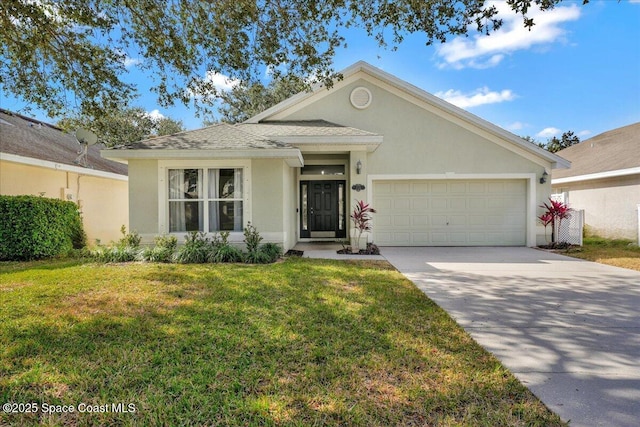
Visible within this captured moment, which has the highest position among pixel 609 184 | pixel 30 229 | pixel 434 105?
pixel 434 105

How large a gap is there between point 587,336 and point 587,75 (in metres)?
15.7

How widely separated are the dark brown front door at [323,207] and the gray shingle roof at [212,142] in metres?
3.33

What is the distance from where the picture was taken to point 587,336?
3.45 meters

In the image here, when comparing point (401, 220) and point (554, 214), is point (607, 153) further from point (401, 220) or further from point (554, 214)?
point (401, 220)

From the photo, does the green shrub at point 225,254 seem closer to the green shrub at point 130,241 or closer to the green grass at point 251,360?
the green shrub at point 130,241

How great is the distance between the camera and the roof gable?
1059 centimetres

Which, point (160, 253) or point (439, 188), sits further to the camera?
point (439, 188)

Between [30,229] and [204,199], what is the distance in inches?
177

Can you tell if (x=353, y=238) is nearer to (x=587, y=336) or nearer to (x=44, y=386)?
(x=587, y=336)

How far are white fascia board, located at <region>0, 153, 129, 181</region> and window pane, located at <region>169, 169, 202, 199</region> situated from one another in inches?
186

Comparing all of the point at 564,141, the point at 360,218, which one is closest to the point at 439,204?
the point at 360,218

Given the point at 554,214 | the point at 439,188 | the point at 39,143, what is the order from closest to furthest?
1. the point at 554,214
2. the point at 439,188
3. the point at 39,143

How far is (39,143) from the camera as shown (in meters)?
11.2

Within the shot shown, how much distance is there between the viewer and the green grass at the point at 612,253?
7.84m
